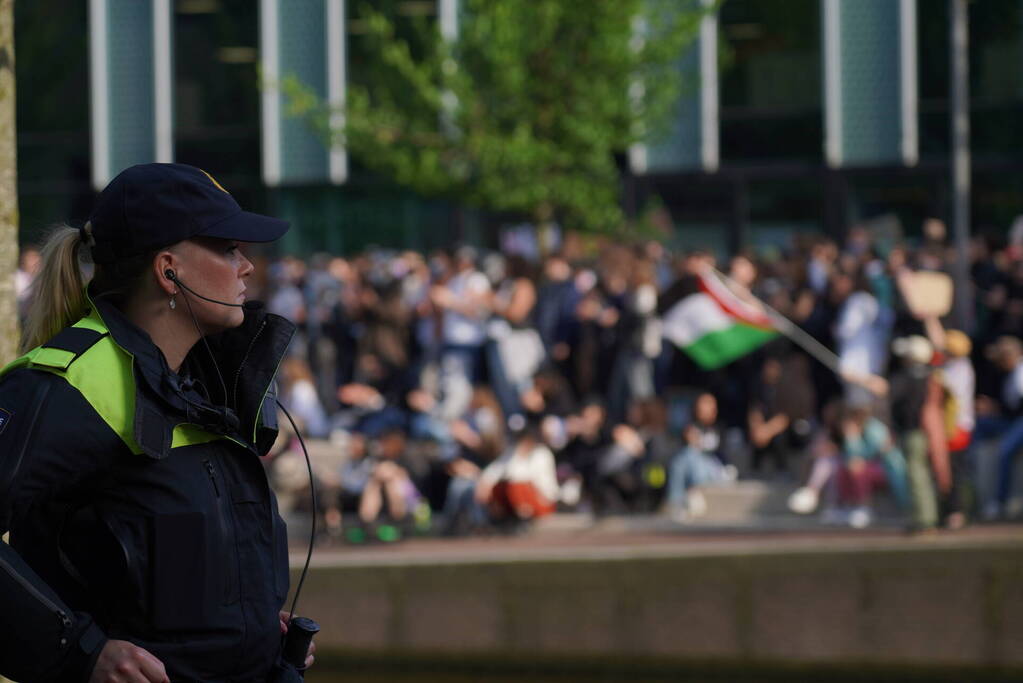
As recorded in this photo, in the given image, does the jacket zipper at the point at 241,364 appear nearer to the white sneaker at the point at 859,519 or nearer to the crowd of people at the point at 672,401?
the crowd of people at the point at 672,401

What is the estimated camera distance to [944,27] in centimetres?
2297

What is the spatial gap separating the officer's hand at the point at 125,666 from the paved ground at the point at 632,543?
30.4 ft

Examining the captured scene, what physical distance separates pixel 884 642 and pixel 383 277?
620 cm

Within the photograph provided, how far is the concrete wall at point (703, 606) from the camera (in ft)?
37.3

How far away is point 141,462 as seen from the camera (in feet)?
8.56

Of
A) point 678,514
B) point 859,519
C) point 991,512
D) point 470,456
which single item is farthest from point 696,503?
point 991,512

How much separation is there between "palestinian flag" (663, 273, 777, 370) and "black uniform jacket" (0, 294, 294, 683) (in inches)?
400

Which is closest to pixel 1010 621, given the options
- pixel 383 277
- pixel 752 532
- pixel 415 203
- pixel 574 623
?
pixel 752 532

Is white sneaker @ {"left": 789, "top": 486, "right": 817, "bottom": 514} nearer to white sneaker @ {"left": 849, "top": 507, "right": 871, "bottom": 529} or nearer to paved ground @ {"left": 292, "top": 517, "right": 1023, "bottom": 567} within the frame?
paved ground @ {"left": 292, "top": 517, "right": 1023, "bottom": 567}

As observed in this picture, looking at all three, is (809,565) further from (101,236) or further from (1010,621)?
(101,236)

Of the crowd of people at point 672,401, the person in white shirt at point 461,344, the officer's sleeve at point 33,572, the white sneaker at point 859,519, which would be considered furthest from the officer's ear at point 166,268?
the person in white shirt at point 461,344

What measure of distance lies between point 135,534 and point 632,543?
32.2 feet

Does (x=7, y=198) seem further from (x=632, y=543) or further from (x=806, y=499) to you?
(x=806, y=499)

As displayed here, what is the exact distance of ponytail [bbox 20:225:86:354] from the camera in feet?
9.10
